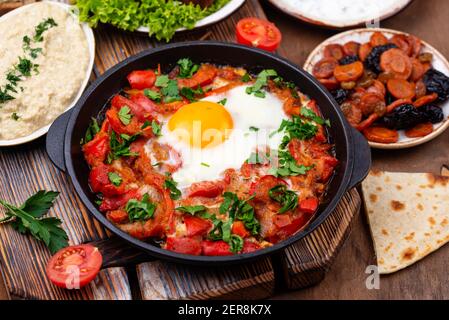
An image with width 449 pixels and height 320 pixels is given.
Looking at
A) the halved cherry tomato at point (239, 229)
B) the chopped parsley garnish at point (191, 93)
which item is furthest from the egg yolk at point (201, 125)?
the halved cherry tomato at point (239, 229)

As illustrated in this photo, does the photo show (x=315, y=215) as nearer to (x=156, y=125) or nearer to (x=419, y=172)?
(x=156, y=125)

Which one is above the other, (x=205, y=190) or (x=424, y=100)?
(x=205, y=190)

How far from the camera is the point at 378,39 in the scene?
233 inches

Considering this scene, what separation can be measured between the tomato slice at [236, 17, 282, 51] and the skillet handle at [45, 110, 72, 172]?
6.01ft

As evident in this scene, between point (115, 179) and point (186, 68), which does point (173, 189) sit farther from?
point (186, 68)

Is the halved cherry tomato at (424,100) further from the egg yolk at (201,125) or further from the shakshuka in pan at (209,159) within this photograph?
the egg yolk at (201,125)

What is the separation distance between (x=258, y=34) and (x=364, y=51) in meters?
1.19

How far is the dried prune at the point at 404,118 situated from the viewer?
17.6 feet

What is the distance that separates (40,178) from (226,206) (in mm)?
1696

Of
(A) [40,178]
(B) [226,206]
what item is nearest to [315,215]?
(B) [226,206]

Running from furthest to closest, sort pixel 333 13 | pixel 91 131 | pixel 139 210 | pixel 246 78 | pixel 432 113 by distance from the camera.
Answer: pixel 333 13, pixel 432 113, pixel 246 78, pixel 91 131, pixel 139 210

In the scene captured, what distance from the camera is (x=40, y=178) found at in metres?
4.87

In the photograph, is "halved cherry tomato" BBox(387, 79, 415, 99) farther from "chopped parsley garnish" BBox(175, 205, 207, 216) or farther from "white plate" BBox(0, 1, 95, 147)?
"white plate" BBox(0, 1, 95, 147)

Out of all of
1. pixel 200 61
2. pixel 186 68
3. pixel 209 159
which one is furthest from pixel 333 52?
pixel 209 159
